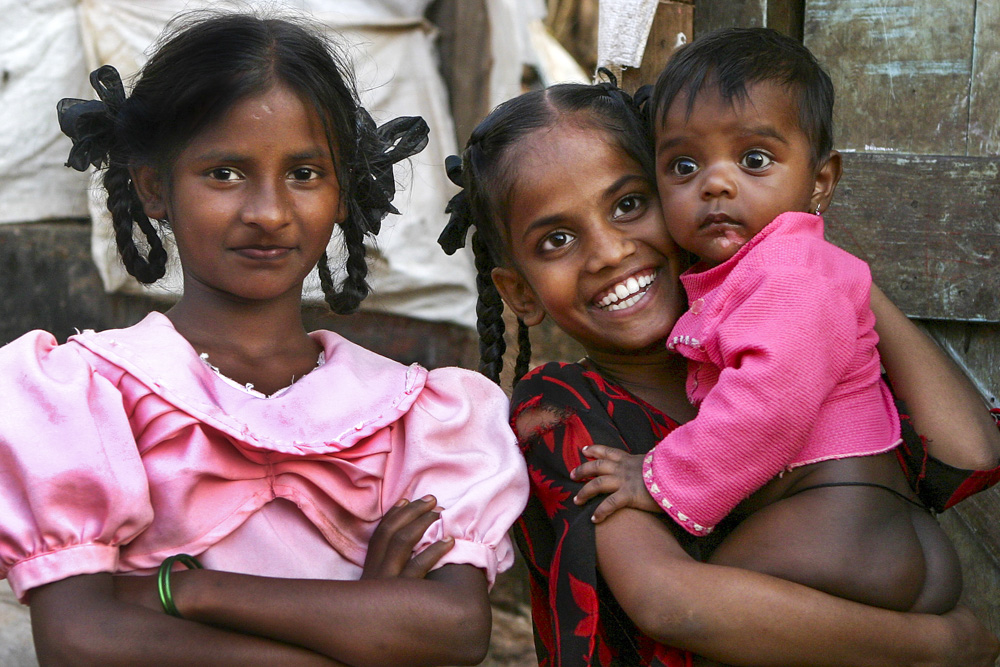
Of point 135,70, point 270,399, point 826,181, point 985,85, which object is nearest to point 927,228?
point 985,85

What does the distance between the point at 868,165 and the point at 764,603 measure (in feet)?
4.18

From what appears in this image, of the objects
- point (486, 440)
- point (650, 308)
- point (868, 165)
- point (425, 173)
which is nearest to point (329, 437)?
point (486, 440)

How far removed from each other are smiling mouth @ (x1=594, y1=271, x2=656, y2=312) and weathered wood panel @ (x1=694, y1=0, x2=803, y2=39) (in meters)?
0.90

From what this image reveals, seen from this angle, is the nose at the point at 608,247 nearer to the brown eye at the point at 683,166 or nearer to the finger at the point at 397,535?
the brown eye at the point at 683,166

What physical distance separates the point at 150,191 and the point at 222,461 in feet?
1.95

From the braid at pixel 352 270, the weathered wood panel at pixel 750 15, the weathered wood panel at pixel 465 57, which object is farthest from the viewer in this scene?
the weathered wood panel at pixel 465 57

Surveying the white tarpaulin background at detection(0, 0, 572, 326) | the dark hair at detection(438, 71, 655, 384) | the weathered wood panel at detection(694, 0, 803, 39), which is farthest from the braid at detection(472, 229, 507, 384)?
the white tarpaulin background at detection(0, 0, 572, 326)

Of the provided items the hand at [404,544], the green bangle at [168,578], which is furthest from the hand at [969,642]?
the green bangle at [168,578]

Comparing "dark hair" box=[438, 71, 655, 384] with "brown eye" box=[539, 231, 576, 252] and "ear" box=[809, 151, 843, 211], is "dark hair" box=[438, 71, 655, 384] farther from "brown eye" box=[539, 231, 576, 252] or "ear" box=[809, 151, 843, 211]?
"ear" box=[809, 151, 843, 211]

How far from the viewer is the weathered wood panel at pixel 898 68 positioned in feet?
8.41

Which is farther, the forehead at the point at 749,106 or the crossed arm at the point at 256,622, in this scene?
the forehead at the point at 749,106

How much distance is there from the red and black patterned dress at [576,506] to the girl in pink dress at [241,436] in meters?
0.08

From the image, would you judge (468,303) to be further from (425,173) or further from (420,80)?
(420,80)

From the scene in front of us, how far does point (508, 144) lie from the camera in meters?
2.15
